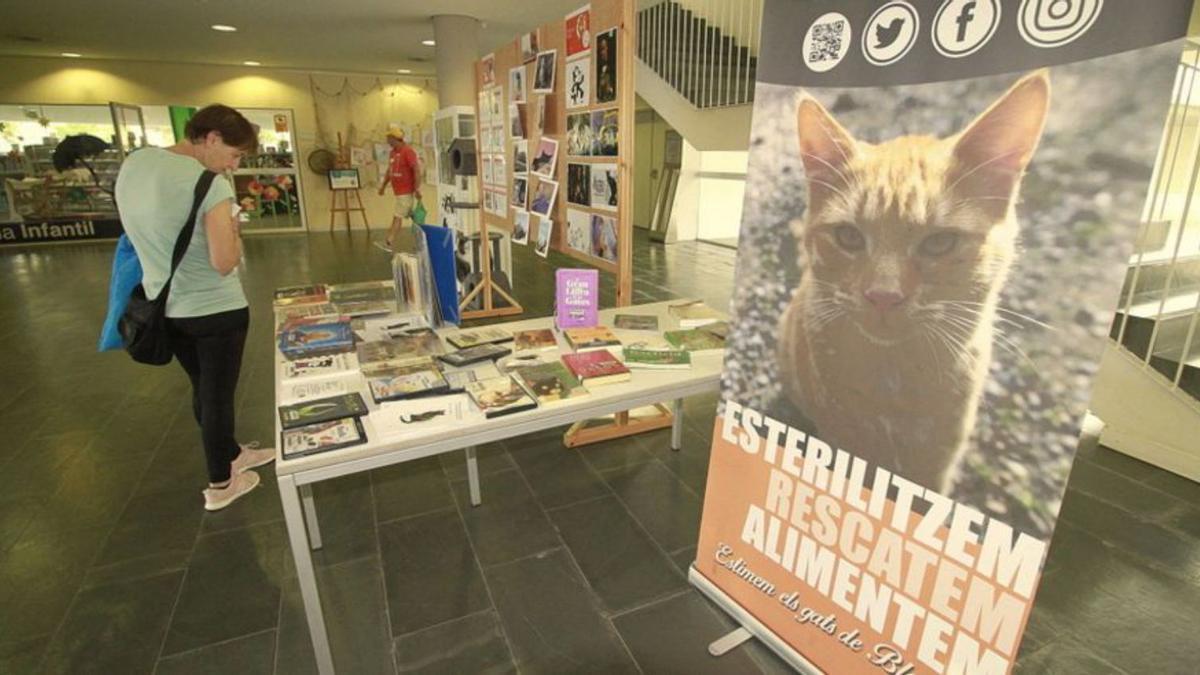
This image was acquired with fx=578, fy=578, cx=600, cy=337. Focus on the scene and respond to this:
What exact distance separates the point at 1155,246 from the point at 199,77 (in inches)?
465

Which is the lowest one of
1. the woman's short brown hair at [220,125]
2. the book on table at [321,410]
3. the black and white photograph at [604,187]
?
the book on table at [321,410]

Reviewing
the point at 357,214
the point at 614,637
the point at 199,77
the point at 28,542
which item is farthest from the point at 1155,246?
the point at 199,77

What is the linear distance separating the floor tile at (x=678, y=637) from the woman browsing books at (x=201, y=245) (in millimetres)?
1618

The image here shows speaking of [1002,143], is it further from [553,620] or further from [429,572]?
[429,572]

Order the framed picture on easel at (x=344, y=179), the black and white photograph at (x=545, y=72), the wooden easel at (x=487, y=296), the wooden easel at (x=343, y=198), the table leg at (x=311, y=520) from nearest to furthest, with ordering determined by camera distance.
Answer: the table leg at (x=311, y=520)
the black and white photograph at (x=545, y=72)
the wooden easel at (x=487, y=296)
the framed picture on easel at (x=344, y=179)
the wooden easel at (x=343, y=198)

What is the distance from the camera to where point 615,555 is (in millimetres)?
2027

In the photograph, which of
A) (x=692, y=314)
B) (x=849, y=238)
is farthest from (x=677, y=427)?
(x=849, y=238)

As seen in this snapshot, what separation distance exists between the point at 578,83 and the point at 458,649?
6.95ft

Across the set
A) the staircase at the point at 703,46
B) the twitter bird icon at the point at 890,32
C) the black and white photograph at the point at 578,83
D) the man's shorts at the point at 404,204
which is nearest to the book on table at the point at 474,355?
the black and white photograph at the point at 578,83

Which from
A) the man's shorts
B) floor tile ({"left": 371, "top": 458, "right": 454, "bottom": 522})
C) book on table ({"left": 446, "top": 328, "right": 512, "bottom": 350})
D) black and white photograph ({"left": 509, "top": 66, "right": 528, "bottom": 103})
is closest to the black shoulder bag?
book on table ({"left": 446, "top": 328, "right": 512, "bottom": 350})

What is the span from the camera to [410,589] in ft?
6.16

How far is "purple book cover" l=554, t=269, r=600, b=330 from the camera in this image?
81.4 inches

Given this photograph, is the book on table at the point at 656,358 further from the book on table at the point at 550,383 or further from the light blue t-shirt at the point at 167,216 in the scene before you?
the light blue t-shirt at the point at 167,216

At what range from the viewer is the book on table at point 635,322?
2.14 metres
